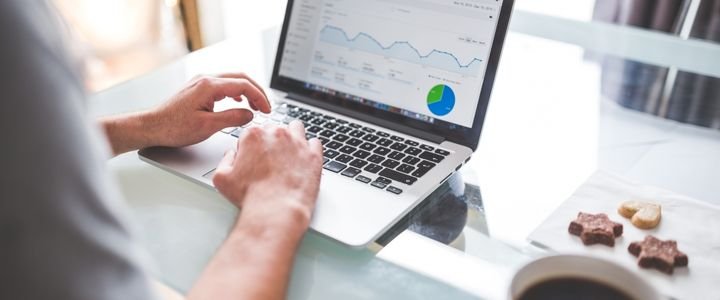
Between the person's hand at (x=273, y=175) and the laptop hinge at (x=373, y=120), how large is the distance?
179 mm

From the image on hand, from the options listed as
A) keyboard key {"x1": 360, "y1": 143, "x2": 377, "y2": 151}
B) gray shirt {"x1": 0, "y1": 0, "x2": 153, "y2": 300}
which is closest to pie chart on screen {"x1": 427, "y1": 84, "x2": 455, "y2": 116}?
keyboard key {"x1": 360, "y1": 143, "x2": 377, "y2": 151}

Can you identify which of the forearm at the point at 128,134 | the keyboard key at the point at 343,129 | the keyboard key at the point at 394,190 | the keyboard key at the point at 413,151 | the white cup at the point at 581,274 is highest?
the white cup at the point at 581,274

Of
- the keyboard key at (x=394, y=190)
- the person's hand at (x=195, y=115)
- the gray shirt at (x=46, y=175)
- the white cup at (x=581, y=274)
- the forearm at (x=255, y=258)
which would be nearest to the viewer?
the gray shirt at (x=46, y=175)

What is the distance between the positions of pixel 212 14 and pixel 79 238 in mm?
2528

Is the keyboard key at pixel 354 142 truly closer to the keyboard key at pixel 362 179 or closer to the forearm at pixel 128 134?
the keyboard key at pixel 362 179

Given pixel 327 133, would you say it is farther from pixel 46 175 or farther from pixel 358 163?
pixel 46 175

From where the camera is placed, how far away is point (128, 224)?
427 mm

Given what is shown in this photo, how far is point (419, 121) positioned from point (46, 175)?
0.68m

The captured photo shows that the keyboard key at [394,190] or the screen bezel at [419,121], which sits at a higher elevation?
the screen bezel at [419,121]

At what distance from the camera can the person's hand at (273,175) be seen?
2.37 feet

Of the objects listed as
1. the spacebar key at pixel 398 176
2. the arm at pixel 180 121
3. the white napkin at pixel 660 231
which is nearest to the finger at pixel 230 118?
the arm at pixel 180 121

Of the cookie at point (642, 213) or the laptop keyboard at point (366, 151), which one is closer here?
the cookie at point (642, 213)

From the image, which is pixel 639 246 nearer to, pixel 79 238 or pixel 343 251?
pixel 343 251

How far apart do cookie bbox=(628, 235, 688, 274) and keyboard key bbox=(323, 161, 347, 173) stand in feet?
1.21
